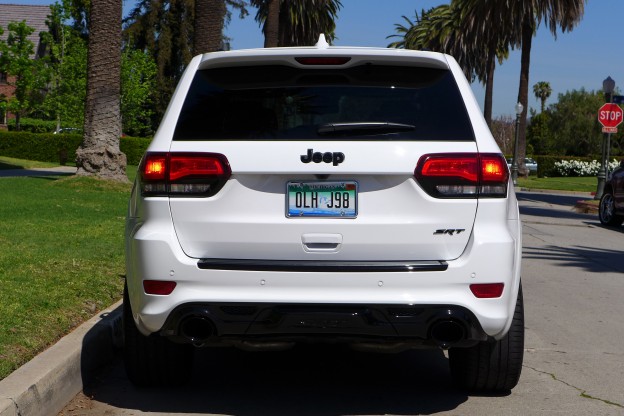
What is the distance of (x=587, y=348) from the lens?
7457 mm

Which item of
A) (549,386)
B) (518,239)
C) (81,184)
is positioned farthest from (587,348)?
(81,184)

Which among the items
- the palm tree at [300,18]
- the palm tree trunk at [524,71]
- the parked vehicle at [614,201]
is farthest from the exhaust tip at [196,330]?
the palm tree at [300,18]

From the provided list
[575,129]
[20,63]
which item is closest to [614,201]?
[20,63]

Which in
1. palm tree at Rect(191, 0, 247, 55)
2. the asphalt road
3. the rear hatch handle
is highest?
palm tree at Rect(191, 0, 247, 55)

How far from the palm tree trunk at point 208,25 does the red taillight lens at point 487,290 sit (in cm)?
1989

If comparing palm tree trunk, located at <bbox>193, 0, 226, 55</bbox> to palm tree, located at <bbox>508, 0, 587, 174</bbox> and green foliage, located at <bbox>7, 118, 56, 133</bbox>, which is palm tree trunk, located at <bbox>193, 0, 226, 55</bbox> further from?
green foliage, located at <bbox>7, 118, 56, 133</bbox>

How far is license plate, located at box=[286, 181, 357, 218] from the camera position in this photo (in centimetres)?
508

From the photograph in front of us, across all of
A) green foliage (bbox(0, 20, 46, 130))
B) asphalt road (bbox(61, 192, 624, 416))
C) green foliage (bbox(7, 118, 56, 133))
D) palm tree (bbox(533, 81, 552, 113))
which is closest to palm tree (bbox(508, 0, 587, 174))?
green foliage (bbox(0, 20, 46, 130))

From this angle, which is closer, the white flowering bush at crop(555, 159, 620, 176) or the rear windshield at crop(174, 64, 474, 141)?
the rear windshield at crop(174, 64, 474, 141)

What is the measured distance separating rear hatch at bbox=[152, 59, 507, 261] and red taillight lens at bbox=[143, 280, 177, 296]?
201 millimetres

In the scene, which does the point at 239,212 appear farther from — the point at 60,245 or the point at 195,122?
the point at 60,245

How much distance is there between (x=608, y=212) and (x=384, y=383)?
15793mm

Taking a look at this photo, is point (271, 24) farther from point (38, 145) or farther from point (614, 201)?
point (614, 201)

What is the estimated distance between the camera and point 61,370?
560 centimetres
